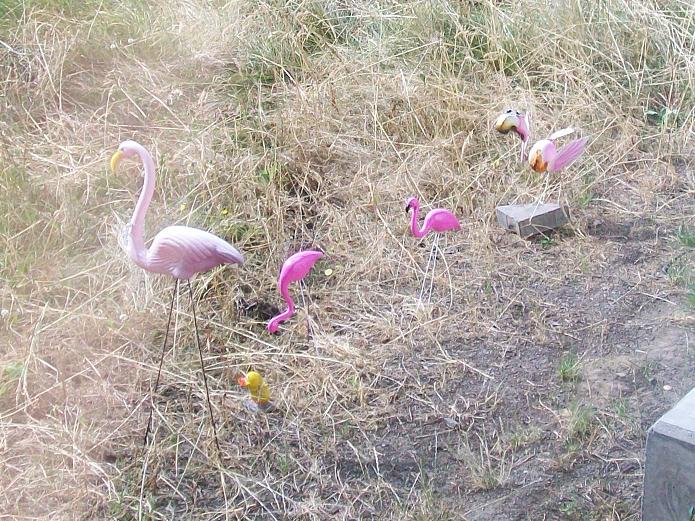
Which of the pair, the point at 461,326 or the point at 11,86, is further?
the point at 11,86

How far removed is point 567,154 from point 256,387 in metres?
1.68

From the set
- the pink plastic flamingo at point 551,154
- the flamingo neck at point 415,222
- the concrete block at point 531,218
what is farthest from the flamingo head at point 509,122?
the flamingo neck at point 415,222

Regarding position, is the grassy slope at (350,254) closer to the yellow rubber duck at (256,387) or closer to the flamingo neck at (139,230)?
the yellow rubber duck at (256,387)

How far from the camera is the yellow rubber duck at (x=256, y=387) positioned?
272 cm

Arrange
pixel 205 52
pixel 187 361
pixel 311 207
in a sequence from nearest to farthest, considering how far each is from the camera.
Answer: pixel 187 361, pixel 311 207, pixel 205 52

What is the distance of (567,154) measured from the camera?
358 cm

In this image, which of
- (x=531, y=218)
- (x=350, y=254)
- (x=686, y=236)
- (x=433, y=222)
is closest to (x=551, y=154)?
(x=531, y=218)

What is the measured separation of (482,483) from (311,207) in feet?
5.73

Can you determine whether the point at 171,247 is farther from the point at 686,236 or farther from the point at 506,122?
the point at 686,236

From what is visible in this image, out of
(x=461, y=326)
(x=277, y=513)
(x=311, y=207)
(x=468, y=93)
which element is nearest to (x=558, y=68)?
(x=468, y=93)

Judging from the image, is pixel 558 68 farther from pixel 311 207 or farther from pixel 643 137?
pixel 311 207

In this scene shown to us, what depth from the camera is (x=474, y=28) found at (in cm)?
485

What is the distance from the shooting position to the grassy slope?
2699 millimetres

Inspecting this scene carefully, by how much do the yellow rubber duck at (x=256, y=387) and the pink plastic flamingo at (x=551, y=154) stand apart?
147 cm
